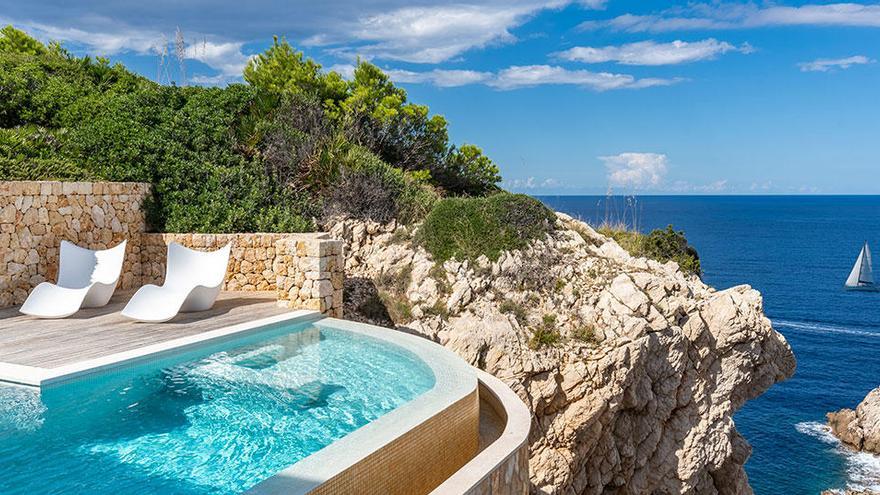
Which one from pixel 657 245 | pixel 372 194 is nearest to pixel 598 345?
pixel 372 194

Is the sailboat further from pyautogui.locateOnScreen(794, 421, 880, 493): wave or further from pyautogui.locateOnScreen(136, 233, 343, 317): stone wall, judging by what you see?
pyautogui.locateOnScreen(136, 233, 343, 317): stone wall

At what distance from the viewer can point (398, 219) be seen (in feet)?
46.7

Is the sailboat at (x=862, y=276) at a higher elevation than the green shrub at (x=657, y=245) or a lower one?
Answer: lower

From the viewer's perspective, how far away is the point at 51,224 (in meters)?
10.4

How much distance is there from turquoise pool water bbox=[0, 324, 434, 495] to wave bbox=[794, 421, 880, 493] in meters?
21.2

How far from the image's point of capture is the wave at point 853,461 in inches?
847

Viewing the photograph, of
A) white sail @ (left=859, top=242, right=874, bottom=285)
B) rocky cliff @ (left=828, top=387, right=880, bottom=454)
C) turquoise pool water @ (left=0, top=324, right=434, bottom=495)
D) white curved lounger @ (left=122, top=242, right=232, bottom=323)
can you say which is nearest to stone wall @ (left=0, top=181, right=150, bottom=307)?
white curved lounger @ (left=122, top=242, right=232, bottom=323)

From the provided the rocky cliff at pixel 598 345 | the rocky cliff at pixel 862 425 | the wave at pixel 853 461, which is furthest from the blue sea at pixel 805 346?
the rocky cliff at pixel 598 345

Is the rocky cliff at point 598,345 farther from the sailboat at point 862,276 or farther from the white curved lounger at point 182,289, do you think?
the sailboat at point 862,276

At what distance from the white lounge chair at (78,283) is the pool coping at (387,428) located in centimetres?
457

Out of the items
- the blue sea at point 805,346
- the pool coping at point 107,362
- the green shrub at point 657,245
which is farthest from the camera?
the blue sea at point 805,346

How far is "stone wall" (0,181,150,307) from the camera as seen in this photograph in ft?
32.3

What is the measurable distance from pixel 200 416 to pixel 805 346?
124ft

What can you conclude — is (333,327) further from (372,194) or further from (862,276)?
(862,276)
